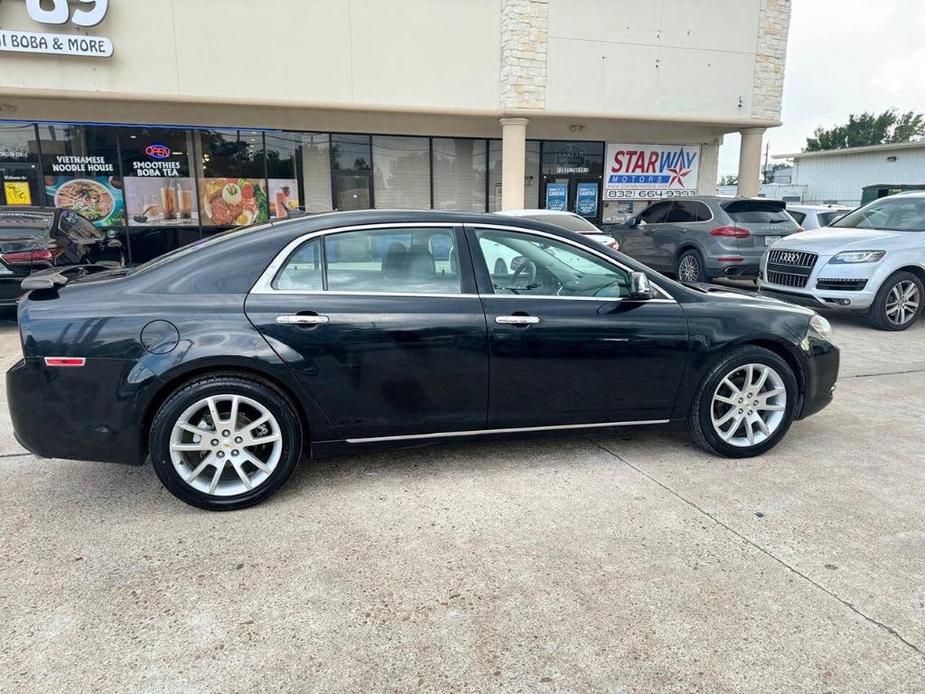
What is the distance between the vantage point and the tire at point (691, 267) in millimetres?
11102

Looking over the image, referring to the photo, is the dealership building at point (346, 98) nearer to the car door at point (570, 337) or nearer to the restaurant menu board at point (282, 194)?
the restaurant menu board at point (282, 194)

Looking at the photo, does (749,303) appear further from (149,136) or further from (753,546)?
(149,136)

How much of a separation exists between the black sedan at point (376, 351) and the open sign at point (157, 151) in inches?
488

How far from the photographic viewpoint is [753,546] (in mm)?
3189

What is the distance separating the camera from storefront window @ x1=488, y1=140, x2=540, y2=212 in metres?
17.3

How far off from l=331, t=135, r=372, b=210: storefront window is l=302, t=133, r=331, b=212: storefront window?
17 centimetres

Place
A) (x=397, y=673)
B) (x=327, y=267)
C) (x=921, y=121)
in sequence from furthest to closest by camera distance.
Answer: (x=921, y=121) → (x=327, y=267) → (x=397, y=673)

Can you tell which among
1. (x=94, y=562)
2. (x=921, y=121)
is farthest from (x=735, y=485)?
(x=921, y=121)

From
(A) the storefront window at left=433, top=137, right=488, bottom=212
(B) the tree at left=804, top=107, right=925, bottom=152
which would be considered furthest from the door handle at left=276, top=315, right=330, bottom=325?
(B) the tree at left=804, top=107, right=925, bottom=152

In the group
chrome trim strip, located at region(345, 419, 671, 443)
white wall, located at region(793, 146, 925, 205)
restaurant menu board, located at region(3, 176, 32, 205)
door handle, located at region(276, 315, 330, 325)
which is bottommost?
chrome trim strip, located at region(345, 419, 671, 443)

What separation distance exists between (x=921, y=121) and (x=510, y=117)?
6967cm

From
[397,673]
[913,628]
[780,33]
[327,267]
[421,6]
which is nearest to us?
[397,673]

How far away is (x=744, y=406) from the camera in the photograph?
4.23m

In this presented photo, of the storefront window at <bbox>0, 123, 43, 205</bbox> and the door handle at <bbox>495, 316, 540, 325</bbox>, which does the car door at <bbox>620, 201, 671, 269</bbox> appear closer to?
the door handle at <bbox>495, 316, 540, 325</bbox>
